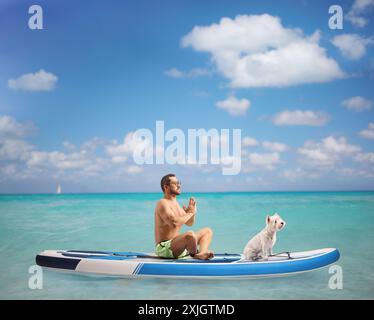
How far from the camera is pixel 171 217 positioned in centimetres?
385

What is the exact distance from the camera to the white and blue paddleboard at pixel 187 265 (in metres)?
3.85

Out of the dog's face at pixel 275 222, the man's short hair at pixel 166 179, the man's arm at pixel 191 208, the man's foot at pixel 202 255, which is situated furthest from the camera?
the man's foot at pixel 202 255

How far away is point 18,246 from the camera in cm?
683

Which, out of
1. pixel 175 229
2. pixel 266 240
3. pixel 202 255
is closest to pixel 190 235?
pixel 175 229

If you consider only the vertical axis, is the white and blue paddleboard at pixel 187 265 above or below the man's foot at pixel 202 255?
below

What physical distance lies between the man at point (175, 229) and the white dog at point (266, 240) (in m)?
0.38

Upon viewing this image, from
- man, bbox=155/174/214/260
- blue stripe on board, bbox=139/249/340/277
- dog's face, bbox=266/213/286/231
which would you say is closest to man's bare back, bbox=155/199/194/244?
man, bbox=155/174/214/260

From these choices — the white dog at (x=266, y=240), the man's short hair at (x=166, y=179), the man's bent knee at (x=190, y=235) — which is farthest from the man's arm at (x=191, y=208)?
the white dog at (x=266, y=240)

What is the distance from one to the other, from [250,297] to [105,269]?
1309mm

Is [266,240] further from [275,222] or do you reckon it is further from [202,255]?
[202,255]

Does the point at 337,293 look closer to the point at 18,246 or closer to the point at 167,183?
the point at 167,183

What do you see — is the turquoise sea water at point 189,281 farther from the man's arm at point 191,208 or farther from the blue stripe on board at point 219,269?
the man's arm at point 191,208

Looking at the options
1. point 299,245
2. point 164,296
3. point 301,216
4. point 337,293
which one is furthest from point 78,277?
point 301,216

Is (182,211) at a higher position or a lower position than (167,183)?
lower
